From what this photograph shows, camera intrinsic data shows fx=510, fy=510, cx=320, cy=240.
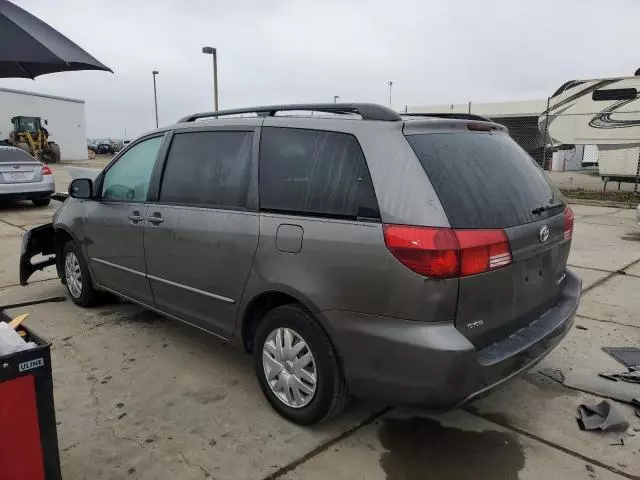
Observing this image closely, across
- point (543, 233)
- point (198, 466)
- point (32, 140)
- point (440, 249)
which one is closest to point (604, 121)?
point (543, 233)

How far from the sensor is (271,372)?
115 inches

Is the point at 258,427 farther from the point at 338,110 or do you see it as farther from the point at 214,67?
the point at 214,67

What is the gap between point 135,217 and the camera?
3.83m

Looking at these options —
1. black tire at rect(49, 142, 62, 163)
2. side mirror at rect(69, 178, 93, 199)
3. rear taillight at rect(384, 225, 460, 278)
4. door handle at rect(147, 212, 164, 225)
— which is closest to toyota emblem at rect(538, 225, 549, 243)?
rear taillight at rect(384, 225, 460, 278)

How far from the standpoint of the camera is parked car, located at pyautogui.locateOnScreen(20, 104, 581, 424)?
230 centimetres

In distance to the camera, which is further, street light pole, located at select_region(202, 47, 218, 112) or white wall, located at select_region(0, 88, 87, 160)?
white wall, located at select_region(0, 88, 87, 160)

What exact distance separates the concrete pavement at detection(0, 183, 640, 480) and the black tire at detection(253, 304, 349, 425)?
0.41 ft

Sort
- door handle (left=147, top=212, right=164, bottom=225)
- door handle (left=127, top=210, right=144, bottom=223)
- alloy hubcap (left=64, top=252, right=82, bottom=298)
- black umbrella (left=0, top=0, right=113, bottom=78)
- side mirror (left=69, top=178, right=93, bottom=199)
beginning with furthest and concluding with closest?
alloy hubcap (left=64, top=252, right=82, bottom=298), side mirror (left=69, top=178, right=93, bottom=199), door handle (left=127, top=210, right=144, bottom=223), door handle (left=147, top=212, right=164, bottom=225), black umbrella (left=0, top=0, right=113, bottom=78)

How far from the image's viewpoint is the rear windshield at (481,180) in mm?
2385

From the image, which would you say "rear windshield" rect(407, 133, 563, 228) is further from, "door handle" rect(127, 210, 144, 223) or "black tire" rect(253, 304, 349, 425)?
"door handle" rect(127, 210, 144, 223)

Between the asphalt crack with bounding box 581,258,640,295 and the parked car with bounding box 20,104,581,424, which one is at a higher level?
the parked car with bounding box 20,104,581,424

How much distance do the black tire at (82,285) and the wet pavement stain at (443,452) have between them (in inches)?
122

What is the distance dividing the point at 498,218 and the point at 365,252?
2.23ft

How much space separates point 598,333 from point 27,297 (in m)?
5.42
